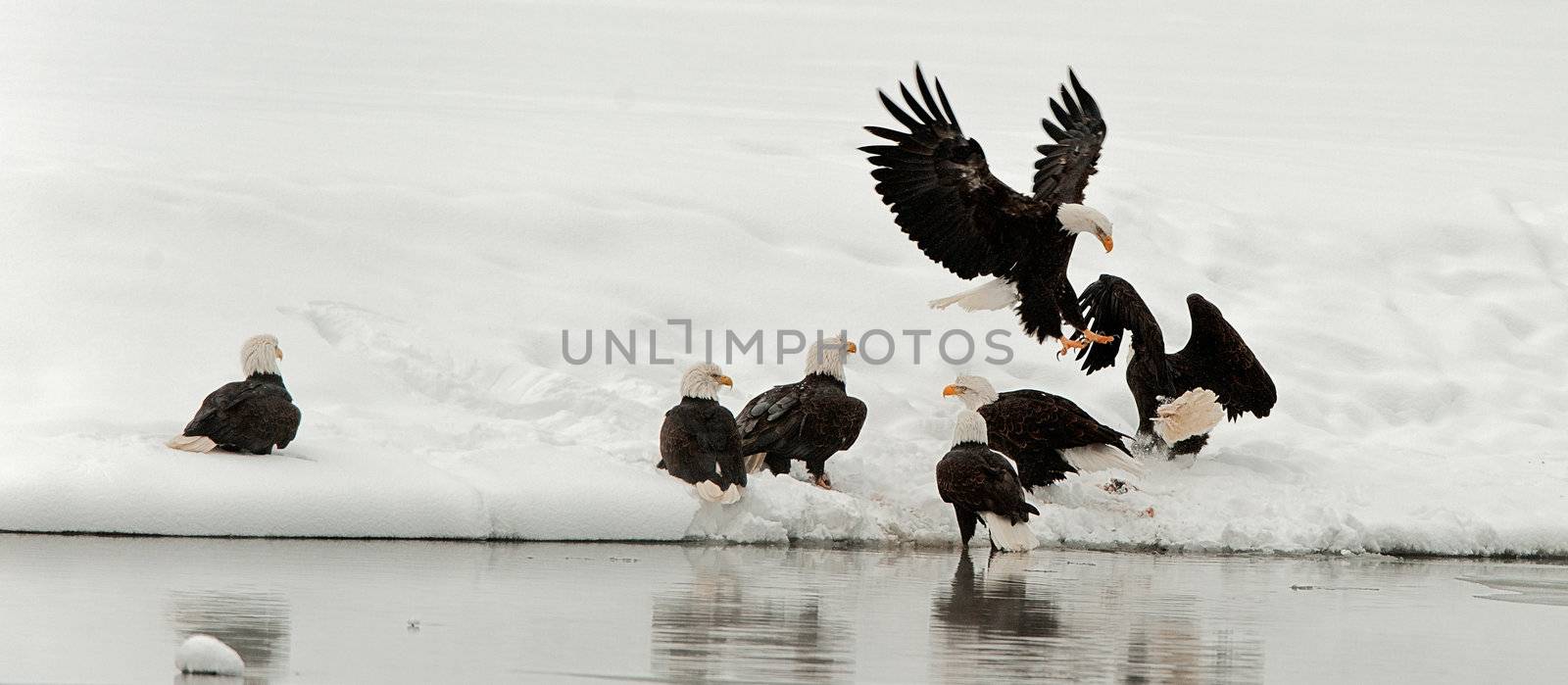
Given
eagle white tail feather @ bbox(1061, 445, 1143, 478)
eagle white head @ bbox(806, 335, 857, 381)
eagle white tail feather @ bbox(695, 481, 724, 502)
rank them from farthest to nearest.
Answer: eagle white head @ bbox(806, 335, 857, 381), eagle white tail feather @ bbox(1061, 445, 1143, 478), eagle white tail feather @ bbox(695, 481, 724, 502)

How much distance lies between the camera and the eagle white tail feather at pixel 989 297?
13.6 meters

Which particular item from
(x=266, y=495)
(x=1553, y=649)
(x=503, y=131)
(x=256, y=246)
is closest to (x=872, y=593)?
(x=1553, y=649)

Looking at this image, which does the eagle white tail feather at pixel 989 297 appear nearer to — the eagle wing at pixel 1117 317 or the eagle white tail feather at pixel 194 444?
the eagle wing at pixel 1117 317

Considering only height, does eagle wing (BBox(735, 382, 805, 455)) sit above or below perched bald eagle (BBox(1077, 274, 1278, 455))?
below

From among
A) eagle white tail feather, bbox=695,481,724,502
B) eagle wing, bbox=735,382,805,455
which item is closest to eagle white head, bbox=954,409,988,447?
eagle wing, bbox=735,382,805,455

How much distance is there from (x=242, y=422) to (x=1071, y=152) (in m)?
6.23

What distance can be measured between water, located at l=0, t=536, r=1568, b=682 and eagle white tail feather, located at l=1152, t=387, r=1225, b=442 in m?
1.97

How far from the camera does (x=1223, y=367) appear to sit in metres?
14.7

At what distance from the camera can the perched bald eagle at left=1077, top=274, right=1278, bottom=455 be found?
1429 cm

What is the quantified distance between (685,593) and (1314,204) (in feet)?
56.8

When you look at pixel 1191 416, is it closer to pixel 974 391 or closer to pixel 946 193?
pixel 974 391

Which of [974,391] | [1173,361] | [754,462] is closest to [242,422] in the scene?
[754,462]

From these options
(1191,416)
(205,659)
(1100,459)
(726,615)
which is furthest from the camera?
(1191,416)

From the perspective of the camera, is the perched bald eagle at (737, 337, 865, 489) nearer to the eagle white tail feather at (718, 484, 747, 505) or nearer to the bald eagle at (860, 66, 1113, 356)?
the eagle white tail feather at (718, 484, 747, 505)
